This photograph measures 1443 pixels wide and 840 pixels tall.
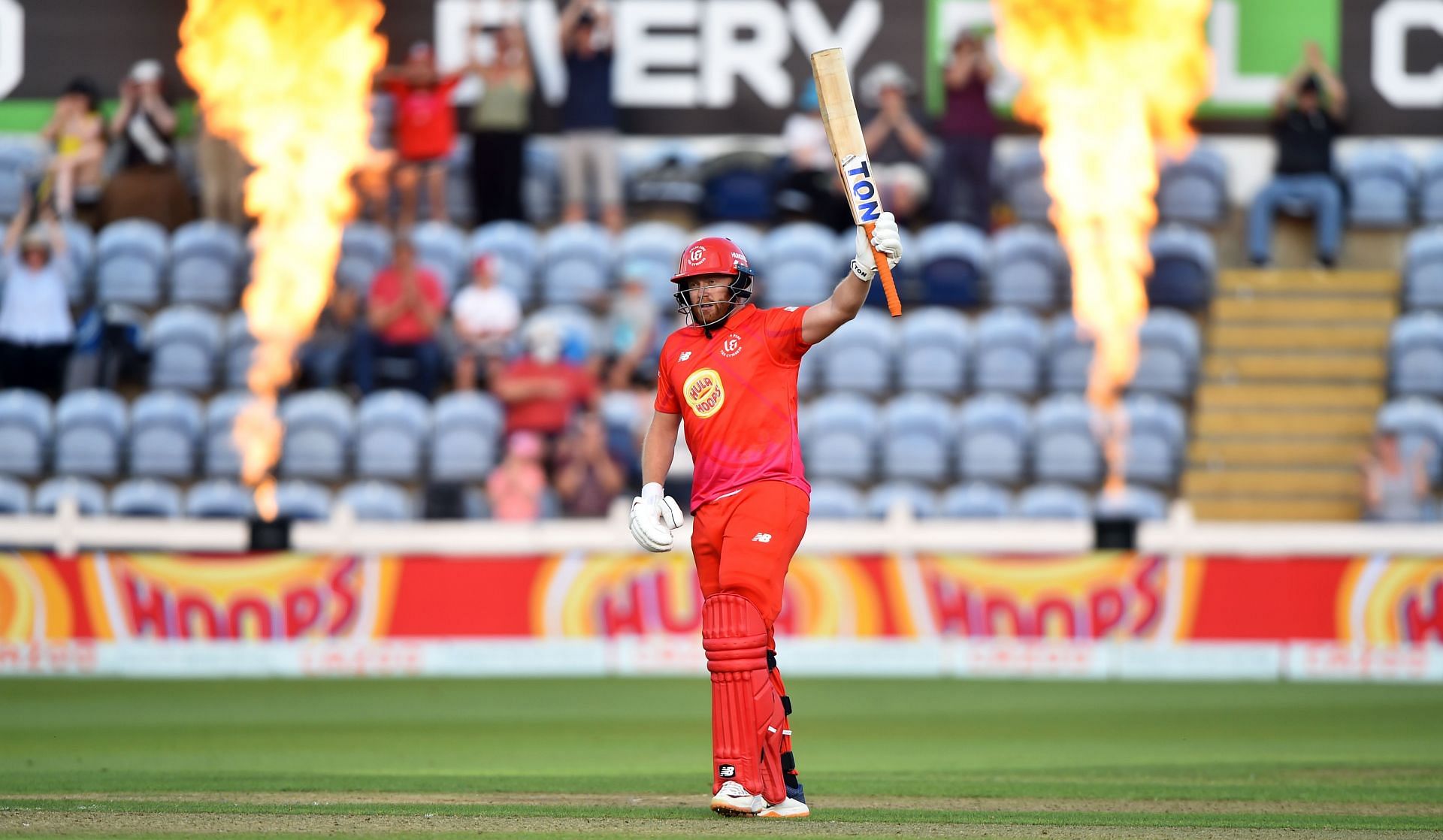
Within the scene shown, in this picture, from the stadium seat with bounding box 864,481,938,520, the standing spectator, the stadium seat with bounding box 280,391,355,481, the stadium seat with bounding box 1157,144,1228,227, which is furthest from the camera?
the stadium seat with bounding box 1157,144,1228,227

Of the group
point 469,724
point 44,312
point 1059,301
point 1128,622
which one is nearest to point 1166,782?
point 469,724

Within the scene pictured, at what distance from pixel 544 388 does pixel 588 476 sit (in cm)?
92

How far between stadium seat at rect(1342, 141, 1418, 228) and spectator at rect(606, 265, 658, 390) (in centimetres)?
622

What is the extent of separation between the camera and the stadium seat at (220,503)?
1546 cm

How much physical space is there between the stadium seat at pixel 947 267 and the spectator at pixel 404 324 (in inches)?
149

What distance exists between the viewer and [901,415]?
16062 mm

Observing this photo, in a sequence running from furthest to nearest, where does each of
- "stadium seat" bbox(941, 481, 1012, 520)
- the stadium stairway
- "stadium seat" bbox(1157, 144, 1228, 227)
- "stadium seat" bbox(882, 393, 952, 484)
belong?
"stadium seat" bbox(1157, 144, 1228, 227), the stadium stairway, "stadium seat" bbox(882, 393, 952, 484), "stadium seat" bbox(941, 481, 1012, 520)

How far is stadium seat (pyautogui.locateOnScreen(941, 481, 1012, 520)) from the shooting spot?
1538cm

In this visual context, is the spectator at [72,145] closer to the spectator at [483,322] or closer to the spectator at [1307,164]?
the spectator at [483,322]

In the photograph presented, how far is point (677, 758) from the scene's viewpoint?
30.7ft

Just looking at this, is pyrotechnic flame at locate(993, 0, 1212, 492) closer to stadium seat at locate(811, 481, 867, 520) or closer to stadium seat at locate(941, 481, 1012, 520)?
stadium seat at locate(941, 481, 1012, 520)

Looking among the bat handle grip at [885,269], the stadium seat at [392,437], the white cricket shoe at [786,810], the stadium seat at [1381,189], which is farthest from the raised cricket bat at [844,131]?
the stadium seat at [1381,189]

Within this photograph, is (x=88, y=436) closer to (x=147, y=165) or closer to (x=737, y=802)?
(x=147, y=165)

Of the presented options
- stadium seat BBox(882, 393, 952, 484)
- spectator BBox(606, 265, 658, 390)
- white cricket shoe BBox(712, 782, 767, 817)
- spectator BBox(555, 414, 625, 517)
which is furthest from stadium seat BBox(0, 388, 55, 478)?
white cricket shoe BBox(712, 782, 767, 817)
